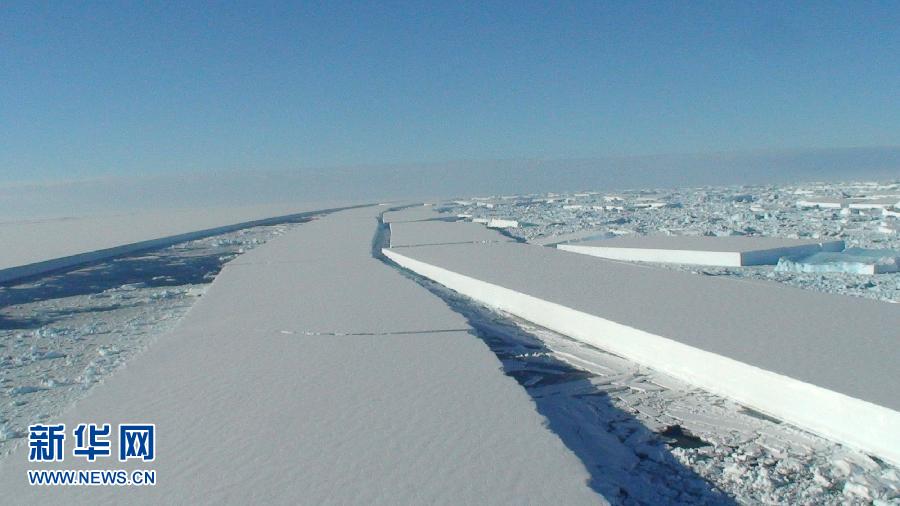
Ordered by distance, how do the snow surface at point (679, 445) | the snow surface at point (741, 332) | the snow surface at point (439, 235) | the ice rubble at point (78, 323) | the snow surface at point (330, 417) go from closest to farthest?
the snow surface at point (330, 417)
the snow surface at point (679, 445)
the snow surface at point (741, 332)
the ice rubble at point (78, 323)
the snow surface at point (439, 235)

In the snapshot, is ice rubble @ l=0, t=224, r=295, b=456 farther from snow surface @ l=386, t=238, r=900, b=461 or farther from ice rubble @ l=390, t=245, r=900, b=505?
snow surface @ l=386, t=238, r=900, b=461

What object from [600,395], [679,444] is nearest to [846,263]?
[600,395]

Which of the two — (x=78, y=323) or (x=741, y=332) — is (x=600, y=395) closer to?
(x=741, y=332)

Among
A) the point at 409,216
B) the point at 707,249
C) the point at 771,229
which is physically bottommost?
the point at 707,249

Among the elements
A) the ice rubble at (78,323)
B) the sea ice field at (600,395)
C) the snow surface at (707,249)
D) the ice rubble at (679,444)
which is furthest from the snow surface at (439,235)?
the ice rubble at (679,444)

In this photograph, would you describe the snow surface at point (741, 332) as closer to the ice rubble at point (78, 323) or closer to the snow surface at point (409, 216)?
the ice rubble at point (78, 323)

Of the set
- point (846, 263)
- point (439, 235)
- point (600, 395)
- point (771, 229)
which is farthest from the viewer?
point (439, 235)
